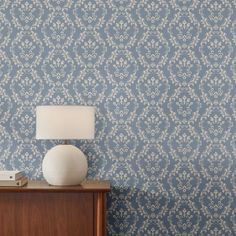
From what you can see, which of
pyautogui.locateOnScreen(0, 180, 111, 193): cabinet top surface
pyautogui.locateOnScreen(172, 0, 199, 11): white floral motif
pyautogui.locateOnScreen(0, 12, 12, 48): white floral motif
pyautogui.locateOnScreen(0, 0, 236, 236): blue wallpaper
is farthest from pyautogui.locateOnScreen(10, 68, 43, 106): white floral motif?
pyautogui.locateOnScreen(172, 0, 199, 11): white floral motif

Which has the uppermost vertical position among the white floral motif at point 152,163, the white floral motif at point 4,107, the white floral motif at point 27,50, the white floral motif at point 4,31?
the white floral motif at point 4,31

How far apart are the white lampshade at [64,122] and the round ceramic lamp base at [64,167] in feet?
0.33

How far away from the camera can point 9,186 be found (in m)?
2.71

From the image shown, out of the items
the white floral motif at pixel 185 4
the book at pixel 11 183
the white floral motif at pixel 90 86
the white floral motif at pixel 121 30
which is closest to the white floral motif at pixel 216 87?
the white floral motif at pixel 185 4

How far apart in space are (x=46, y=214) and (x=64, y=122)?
0.50m

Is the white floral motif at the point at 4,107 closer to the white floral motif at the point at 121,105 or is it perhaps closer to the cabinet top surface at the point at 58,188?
the cabinet top surface at the point at 58,188

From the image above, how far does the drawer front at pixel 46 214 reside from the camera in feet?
8.82

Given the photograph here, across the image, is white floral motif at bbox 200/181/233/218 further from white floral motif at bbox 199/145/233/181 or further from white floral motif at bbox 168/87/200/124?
white floral motif at bbox 168/87/200/124

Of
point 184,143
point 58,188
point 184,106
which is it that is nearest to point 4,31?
point 58,188

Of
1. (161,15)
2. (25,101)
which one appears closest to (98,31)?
(161,15)

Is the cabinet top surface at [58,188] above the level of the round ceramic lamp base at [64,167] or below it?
below

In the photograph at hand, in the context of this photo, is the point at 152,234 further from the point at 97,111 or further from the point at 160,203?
the point at 97,111

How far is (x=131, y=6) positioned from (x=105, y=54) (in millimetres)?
340

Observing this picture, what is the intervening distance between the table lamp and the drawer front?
0.11 m
